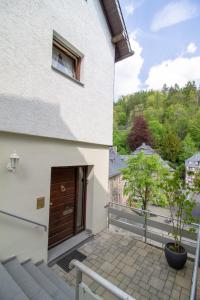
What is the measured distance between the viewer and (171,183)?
14.6 feet

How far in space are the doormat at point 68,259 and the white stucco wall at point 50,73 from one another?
3.42 metres

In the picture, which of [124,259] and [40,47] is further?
[124,259]

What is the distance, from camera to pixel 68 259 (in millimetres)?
4492

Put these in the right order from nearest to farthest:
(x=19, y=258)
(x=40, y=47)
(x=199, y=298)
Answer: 1. (x=199, y=298)
2. (x=19, y=258)
3. (x=40, y=47)

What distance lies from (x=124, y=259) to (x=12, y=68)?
5.54 meters

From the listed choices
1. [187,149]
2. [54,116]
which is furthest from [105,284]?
[187,149]

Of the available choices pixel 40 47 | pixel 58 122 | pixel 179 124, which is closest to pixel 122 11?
pixel 40 47

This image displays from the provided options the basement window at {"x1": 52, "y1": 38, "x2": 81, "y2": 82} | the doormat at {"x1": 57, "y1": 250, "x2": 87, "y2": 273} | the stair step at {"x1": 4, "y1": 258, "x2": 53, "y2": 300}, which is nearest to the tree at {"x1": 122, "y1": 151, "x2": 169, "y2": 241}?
the doormat at {"x1": 57, "y1": 250, "x2": 87, "y2": 273}

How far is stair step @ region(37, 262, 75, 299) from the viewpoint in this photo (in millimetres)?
3012

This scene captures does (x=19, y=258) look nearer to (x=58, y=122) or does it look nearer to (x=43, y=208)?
(x=43, y=208)

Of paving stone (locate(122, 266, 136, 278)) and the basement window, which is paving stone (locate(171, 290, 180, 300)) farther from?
the basement window

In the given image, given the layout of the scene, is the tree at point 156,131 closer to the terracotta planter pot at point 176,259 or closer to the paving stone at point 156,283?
the terracotta planter pot at point 176,259

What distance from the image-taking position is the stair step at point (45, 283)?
2.84 m

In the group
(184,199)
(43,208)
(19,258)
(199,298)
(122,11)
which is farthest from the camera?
(122,11)
